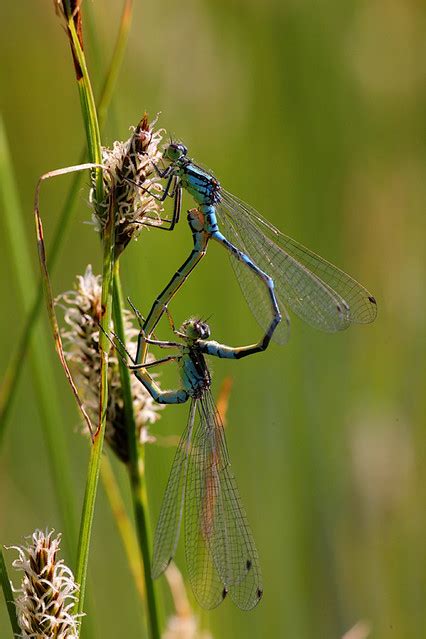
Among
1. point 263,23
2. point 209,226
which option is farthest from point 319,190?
point 209,226

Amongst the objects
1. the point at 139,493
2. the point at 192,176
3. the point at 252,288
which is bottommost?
the point at 139,493

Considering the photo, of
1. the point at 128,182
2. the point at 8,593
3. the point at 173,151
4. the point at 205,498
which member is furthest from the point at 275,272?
the point at 8,593

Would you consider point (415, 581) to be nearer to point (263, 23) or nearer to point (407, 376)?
point (407, 376)

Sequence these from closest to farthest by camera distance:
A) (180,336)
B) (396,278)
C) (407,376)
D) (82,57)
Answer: (82,57) → (180,336) → (407,376) → (396,278)

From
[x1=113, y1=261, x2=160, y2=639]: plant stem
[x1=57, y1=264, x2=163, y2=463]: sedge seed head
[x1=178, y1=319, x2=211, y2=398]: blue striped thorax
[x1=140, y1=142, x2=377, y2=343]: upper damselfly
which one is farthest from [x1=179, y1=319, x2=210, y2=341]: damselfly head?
[x1=113, y1=261, x2=160, y2=639]: plant stem

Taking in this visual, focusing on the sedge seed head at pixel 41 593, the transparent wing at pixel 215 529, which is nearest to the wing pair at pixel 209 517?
the transparent wing at pixel 215 529

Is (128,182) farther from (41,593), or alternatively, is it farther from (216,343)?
(216,343)

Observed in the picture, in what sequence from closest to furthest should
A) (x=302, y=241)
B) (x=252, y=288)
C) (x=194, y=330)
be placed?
(x=194, y=330)
(x=252, y=288)
(x=302, y=241)
